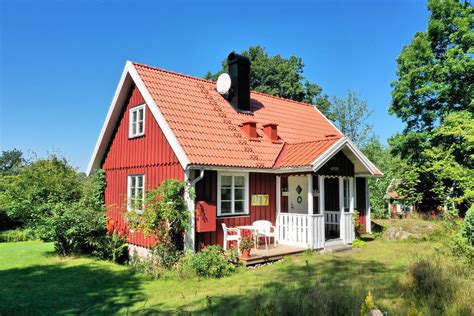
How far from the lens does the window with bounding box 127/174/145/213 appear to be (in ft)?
44.3

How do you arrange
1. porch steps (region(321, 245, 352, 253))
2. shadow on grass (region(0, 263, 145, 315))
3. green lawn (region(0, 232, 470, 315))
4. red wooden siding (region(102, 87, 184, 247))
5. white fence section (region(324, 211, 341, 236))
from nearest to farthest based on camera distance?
green lawn (region(0, 232, 470, 315)) < shadow on grass (region(0, 263, 145, 315)) < red wooden siding (region(102, 87, 184, 247)) < porch steps (region(321, 245, 352, 253)) < white fence section (region(324, 211, 341, 236))

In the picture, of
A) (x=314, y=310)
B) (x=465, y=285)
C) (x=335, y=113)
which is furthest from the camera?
(x=335, y=113)

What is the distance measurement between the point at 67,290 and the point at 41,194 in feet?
25.5

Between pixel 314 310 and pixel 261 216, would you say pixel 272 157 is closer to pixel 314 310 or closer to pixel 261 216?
pixel 261 216

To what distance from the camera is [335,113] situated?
142 feet

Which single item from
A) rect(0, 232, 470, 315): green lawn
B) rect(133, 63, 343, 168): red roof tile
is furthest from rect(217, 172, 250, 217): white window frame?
rect(0, 232, 470, 315): green lawn

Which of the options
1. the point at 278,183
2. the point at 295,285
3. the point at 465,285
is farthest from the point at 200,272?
the point at 465,285

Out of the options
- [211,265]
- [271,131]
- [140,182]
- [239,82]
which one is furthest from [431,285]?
[239,82]

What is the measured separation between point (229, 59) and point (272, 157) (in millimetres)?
5748

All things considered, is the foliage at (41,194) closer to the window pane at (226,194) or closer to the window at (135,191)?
the window at (135,191)

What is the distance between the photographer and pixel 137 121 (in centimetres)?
1437

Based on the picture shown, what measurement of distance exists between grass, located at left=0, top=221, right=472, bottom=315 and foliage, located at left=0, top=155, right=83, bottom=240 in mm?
2026

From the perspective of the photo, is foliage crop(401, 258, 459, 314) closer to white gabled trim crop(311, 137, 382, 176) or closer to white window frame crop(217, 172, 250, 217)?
white gabled trim crop(311, 137, 382, 176)

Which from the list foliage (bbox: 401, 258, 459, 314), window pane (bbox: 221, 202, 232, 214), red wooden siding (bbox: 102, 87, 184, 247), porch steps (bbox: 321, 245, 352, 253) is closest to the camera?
foliage (bbox: 401, 258, 459, 314)
